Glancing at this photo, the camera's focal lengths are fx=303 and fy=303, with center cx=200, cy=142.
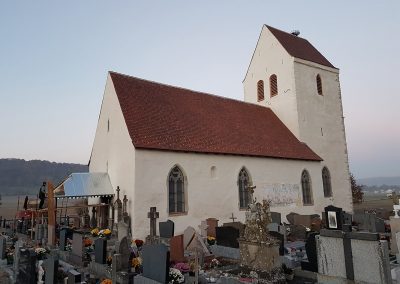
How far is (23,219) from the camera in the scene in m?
19.5

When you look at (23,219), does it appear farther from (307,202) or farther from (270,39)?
(270,39)

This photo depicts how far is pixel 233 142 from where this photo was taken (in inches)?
712

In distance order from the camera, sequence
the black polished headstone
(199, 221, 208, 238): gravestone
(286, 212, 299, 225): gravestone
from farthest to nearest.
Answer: (286, 212, 299, 225): gravestone, (199, 221, 208, 238): gravestone, the black polished headstone

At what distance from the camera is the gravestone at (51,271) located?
23.9ft

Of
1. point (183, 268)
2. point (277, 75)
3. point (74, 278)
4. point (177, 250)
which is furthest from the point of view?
point (277, 75)

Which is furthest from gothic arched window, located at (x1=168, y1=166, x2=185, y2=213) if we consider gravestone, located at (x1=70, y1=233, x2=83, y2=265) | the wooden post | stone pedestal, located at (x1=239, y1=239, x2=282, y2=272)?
stone pedestal, located at (x1=239, y1=239, x2=282, y2=272)

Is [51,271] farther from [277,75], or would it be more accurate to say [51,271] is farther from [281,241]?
[277,75]

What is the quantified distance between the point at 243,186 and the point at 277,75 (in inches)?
429

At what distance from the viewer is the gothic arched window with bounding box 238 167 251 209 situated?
17.6 meters

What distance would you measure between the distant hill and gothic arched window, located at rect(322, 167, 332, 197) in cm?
15079

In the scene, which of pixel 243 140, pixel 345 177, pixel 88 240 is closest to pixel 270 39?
pixel 243 140

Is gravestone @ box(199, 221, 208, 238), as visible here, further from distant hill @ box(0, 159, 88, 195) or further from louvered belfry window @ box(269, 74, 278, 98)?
distant hill @ box(0, 159, 88, 195)

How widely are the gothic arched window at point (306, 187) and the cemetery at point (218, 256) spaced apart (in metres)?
5.50

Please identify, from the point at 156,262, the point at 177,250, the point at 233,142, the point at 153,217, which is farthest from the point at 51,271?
the point at 233,142
